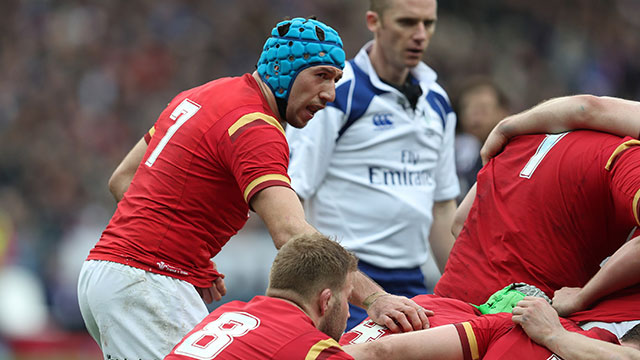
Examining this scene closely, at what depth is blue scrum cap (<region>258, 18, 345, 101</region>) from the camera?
4.17m

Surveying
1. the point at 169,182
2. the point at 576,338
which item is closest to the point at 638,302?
the point at 576,338

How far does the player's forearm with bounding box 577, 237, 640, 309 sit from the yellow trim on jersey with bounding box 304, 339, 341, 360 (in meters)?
1.16

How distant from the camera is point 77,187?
15.5 metres

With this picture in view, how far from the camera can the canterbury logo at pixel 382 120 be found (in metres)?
5.82

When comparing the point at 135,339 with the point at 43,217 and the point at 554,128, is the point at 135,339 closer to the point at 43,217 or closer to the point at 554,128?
the point at 554,128

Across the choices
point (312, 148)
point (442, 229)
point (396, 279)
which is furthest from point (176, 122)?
point (442, 229)

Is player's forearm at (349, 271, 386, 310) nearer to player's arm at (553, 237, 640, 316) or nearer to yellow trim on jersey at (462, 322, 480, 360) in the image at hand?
yellow trim on jersey at (462, 322, 480, 360)

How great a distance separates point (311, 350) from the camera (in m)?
3.31

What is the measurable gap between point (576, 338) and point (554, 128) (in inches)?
43.0

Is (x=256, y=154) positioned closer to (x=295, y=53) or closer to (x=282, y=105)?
(x=282, y=105)

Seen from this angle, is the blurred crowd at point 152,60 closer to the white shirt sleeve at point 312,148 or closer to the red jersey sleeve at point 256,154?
the white shirt sleeve at point 312,148

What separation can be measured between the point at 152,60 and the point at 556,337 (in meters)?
14.8

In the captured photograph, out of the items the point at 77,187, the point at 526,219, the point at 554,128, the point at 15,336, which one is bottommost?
the point at 15,336

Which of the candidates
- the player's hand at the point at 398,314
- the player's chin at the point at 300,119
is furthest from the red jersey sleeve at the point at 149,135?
the player's hand at the point at 398,314
